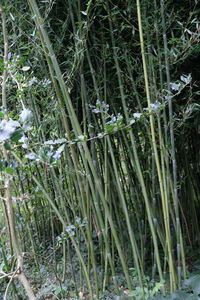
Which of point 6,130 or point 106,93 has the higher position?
point 106,93

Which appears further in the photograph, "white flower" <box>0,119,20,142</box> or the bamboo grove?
the bamboo grove

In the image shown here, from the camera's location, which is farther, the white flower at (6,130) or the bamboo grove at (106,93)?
the bamboo grove at (106,93)

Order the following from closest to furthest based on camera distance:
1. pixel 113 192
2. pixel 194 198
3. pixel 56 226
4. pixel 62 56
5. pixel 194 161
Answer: pixel 62 56 → pixel 113 192 → pixel 194 161 → pixel 194 198 → pixel 56 226

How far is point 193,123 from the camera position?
244 cm

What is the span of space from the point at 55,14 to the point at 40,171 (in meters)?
1.16

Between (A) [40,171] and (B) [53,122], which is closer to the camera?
(B) [53,122]

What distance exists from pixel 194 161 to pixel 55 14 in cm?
194

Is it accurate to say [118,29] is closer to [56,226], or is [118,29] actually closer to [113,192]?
[113,192]

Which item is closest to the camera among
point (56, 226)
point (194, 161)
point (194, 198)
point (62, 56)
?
point (62, 56)

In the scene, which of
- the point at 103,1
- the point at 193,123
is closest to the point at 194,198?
the point at 193,123

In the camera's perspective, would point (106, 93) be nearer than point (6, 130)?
No

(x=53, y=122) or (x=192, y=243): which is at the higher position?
(x=53, y=122)

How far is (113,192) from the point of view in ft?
8.07

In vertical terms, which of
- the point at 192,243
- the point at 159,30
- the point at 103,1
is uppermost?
the point at 103,1
